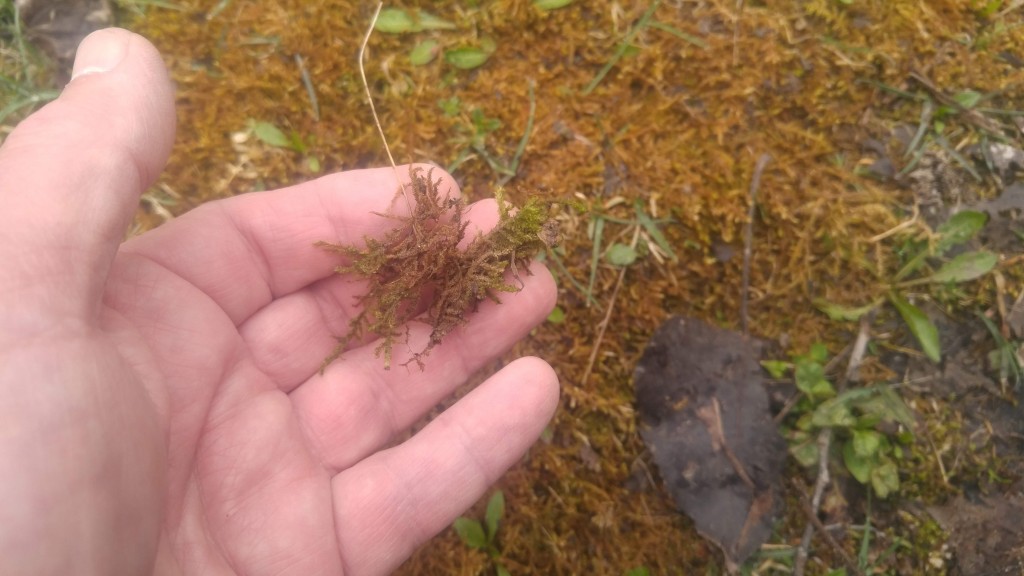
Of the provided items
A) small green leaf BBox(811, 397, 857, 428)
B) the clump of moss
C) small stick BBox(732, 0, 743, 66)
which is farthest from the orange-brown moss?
the clump of moss

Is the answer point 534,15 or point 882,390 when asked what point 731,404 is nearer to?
point 882,390

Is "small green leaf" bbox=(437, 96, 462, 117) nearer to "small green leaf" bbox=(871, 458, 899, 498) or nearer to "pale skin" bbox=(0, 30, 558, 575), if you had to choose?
"pale skin" bbox=(0, 30, 558, 575)

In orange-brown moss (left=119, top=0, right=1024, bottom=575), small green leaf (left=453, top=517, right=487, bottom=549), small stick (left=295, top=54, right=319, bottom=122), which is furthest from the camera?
small stick (left=295, top=54, right=319, bottom=122)

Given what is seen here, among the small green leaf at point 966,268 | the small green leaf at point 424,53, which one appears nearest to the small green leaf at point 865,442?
the small green leaf at point 966,268

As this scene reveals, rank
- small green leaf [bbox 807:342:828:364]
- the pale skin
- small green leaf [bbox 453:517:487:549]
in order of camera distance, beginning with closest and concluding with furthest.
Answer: the pale skin < small green leaf [bbox 453:517:487:549] < small green leaf [bbox 807:342:828:364]

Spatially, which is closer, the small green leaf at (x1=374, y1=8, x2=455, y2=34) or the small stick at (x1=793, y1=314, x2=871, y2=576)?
the small stick at (x1=793, y1=314, x2=871, y2=576)

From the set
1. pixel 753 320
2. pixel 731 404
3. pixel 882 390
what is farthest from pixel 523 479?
pixel 882 390

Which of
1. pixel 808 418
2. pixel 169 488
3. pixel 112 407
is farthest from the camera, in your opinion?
pixel 808 418
